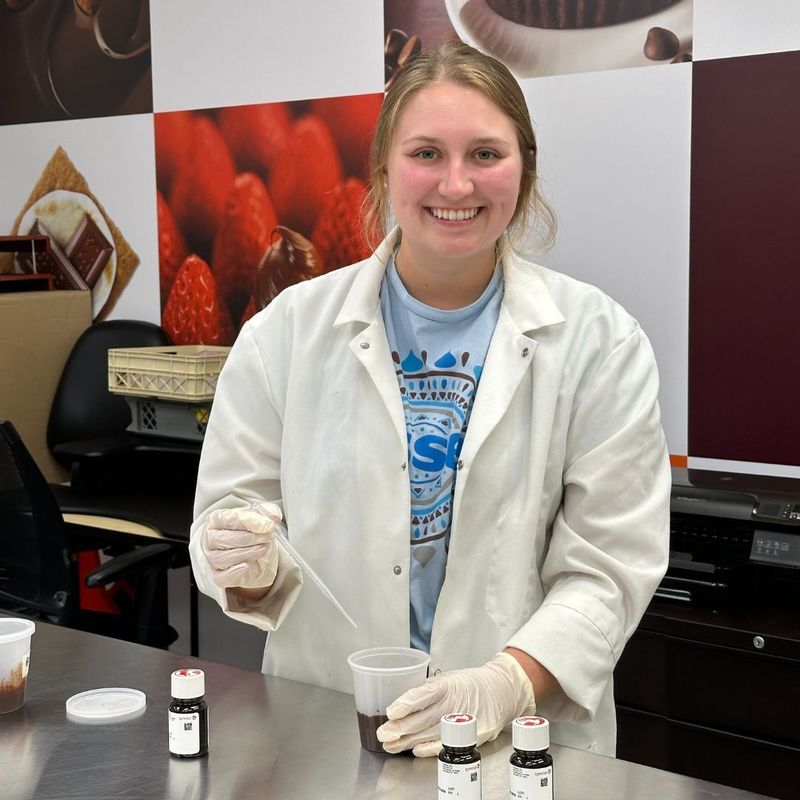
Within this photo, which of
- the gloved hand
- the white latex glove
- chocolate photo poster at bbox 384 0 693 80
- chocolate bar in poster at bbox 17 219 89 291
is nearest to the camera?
the gloved hand

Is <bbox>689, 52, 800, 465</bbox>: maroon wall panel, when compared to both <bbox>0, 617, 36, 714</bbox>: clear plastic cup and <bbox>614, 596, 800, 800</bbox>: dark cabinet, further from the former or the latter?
<bbox>0, 617, 36, 714</bbox>: clear plastic cup

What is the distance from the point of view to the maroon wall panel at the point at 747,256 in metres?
2.73

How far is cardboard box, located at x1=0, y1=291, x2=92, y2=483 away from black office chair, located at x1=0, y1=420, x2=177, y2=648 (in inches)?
45.7

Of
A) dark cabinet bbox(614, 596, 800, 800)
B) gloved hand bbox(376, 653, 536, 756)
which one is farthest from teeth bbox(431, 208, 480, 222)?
dark cabinet bbox(614, 596, 800, 800)

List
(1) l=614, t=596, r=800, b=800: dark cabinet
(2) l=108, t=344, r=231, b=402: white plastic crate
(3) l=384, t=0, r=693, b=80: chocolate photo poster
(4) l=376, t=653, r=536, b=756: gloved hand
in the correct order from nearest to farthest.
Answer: (4) l=376, t=653, r=536, b=756: gloved hand < (1) l=614, t=596, r=800, b=800: dark cabinet < (3) l=384, t=0, r=693, b=80: chocolate photo poster < (2) l=108, t=344, r=231, b=402: white plastic crate

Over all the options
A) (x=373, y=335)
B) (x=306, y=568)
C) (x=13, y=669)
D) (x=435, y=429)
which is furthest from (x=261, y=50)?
(x=13, y=669)

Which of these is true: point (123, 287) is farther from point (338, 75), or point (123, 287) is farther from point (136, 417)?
point (338, 75)

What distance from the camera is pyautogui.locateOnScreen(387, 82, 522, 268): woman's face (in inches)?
63.2

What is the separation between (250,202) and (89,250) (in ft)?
2.45

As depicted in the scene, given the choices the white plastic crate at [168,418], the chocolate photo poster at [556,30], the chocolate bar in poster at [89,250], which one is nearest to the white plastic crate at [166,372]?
the white plastic crate at [168,418]

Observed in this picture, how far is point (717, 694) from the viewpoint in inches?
93.8

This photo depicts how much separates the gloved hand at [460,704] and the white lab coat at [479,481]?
0.33 feet

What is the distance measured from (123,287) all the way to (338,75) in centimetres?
110

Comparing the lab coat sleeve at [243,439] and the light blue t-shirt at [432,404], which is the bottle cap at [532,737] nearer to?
the light blue t-shirt at [432,404]
